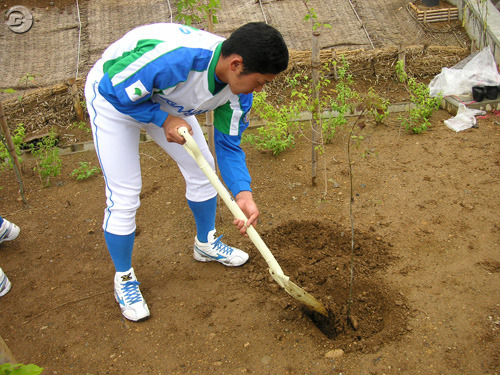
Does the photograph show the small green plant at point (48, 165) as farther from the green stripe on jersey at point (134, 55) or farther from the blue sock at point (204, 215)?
the green stripe on jersey at point (134, 55)

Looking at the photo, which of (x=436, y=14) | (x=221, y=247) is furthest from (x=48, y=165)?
(x=436, y=14)

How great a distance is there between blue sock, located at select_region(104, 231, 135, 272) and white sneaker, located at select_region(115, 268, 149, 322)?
0.18 feet

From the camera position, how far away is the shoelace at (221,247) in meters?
2.82

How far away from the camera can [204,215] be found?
272 cm

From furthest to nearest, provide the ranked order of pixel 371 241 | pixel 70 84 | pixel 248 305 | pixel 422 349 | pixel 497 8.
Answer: pixel 497 8
pixel 70 84
pixel 371 241
pixel 248 305
pixel 422 349

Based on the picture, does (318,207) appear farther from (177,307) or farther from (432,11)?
(432,11)

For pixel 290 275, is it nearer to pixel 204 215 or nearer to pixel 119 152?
pixel 204 215

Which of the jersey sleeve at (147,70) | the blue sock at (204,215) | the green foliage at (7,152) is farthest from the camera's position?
the green foliage at (7,152)

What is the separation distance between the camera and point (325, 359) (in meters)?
2.17

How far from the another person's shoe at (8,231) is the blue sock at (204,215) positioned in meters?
1.41

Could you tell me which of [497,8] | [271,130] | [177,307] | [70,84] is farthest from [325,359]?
[497,8]

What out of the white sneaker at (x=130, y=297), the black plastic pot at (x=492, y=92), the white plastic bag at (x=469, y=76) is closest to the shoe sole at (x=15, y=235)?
the white sneaker at (x=130, y=297)

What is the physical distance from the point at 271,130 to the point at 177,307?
1.98 meters

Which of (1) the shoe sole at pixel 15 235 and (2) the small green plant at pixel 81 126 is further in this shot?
(2) the small green plant at pixel 81 126
